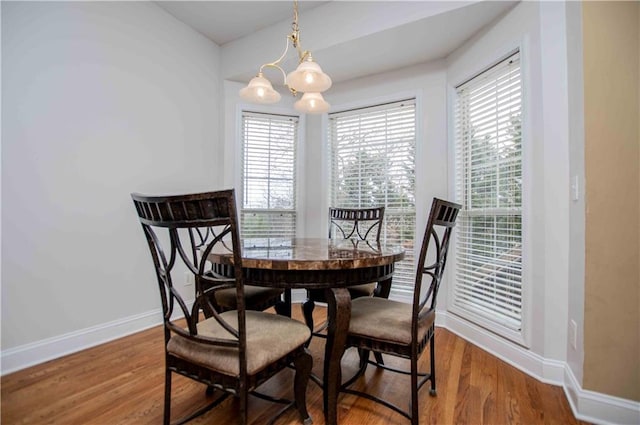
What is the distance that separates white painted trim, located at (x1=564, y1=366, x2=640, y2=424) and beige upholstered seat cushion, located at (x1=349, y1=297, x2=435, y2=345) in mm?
792

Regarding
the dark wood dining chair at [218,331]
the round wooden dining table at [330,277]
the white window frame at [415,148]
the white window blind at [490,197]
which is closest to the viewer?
the dark wood dining chair at [218,331]

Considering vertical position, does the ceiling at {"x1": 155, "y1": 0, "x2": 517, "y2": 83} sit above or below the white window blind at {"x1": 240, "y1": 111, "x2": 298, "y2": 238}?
above

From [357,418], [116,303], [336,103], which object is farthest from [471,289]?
[116,303]

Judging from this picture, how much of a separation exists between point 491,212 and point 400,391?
1.46 metres

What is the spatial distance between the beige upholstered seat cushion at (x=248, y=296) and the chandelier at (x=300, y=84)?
47.2 inches

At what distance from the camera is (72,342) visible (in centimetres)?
216

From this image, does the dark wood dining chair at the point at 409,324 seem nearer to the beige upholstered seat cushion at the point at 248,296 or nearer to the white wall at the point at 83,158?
the beige upholstered seat cushion at the point at 248,296

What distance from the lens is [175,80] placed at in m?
2.90

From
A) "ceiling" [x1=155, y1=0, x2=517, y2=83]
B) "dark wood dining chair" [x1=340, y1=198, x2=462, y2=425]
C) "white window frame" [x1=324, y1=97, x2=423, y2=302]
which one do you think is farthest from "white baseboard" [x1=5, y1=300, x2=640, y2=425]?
"ceiling" [x1=155, y1=0, x2=517, y2=83]

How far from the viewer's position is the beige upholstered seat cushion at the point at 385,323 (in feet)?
4.52

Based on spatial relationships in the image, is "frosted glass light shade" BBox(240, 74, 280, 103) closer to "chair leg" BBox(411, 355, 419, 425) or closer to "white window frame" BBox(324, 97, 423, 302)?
"white window frame" BBox(324, 97, 423, 302)

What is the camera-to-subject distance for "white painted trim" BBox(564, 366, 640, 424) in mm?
1384

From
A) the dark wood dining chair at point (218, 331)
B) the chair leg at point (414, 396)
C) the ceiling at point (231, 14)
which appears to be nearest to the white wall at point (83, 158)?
the ceiling at point (231, 14)

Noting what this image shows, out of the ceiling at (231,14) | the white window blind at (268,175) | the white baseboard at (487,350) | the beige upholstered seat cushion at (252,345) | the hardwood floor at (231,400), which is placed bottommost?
the hardwood floor at (231,400)
